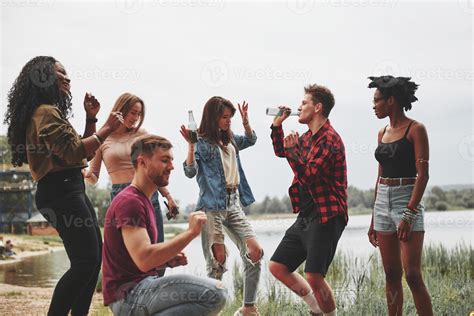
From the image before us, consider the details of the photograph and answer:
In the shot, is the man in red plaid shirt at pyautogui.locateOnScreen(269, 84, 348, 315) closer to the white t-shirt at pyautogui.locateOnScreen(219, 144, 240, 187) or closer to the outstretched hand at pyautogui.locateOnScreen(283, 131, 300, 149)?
the outstretched hand at pyautogui.locateOnScreen(283, 131, 300, 149)

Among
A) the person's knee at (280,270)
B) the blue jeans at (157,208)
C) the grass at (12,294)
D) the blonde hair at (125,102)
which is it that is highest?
the blonde hair at (125,102)

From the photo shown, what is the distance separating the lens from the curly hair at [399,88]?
3107mm

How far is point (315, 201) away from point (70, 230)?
46.4 inches

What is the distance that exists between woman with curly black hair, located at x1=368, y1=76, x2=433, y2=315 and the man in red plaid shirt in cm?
22

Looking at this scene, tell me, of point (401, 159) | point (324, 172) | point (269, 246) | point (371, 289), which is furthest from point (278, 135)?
point (269, 246)

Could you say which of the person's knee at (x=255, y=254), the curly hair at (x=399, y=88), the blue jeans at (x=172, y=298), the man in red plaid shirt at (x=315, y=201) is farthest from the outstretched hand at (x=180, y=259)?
the curly hair at (x=399, y=88)

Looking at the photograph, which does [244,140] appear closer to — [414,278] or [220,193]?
[220,193]

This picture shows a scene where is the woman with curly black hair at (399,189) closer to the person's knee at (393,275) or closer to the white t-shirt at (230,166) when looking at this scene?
the person's knee at (393,275)

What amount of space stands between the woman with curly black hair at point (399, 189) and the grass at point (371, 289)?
0.59m

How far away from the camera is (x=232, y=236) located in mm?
3461

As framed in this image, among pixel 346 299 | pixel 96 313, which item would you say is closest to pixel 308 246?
pixel 346 299

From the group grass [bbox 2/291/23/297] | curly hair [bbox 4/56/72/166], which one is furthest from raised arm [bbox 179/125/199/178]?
grass [bbox 2/291/23/297]

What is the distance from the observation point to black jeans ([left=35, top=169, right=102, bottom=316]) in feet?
8.57

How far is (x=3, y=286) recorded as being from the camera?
5.77m
